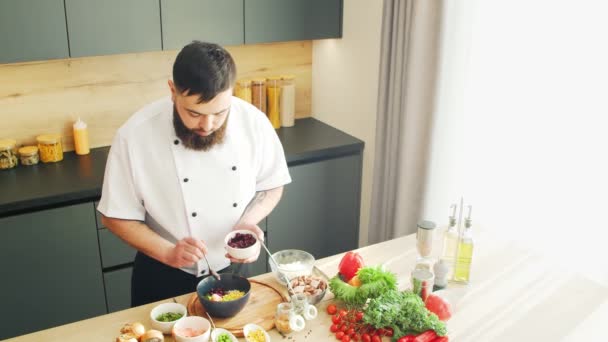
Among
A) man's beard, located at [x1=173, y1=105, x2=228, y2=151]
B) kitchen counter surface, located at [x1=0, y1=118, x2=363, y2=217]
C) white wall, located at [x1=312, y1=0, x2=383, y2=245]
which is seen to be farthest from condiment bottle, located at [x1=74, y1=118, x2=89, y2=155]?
white wall, located at [x1=312, y1=0, x2=383, y2=245]

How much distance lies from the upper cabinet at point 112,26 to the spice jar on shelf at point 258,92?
0.69 m

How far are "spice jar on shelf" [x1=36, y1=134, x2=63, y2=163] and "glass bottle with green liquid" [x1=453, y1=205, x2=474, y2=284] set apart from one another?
2064 mm

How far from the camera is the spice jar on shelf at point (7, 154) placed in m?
2.92

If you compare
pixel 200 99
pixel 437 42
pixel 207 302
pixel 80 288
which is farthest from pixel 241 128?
pixel 80 288

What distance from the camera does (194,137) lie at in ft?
6.81

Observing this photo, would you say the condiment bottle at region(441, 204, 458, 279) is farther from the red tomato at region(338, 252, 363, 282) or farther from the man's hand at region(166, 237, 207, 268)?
the man's hand at region(166, 237, 207, 268)

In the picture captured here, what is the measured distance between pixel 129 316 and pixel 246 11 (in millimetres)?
1830

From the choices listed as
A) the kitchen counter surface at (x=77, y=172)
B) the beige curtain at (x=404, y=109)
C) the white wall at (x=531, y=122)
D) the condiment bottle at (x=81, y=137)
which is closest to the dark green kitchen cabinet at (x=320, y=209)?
the kitchen counter surface at (x=77, y=172)

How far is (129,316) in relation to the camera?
6.01ft

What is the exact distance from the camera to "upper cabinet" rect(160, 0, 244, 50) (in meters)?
2.96

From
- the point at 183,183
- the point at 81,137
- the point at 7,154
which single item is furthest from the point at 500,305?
the point at 7,154

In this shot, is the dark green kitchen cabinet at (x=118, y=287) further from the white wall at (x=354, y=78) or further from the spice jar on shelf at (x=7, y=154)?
the white wall at (x=354, y=78)

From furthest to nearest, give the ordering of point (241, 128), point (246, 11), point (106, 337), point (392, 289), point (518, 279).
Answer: point (246, 11), point (241, 128), point (518, 279), point (392, 289), point (106, 337)

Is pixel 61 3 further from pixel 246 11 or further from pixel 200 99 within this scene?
pixel 200 99
